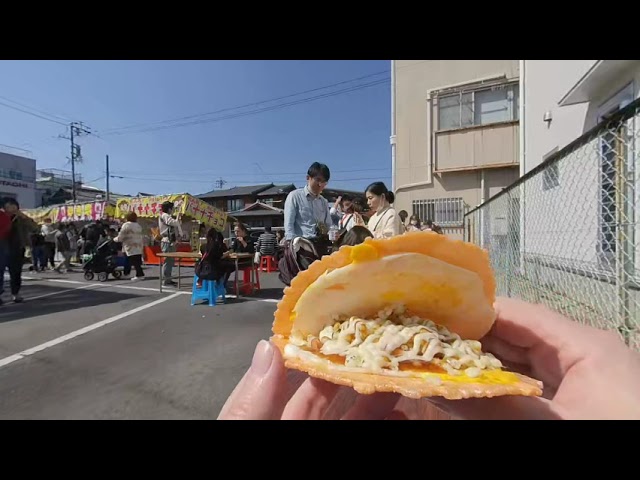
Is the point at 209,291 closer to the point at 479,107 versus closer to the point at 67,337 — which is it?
the point at 67,337

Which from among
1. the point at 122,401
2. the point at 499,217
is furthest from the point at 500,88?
the point at 122,401

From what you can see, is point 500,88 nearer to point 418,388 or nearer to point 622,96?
point 622,96

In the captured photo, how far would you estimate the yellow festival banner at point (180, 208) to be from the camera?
13.2 meters

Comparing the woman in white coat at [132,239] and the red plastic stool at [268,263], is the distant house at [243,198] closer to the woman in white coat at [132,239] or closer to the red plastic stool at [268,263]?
the red plastic stool at [268,263]

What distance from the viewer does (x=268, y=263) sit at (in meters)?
11.0

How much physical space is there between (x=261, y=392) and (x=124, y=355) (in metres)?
3.19

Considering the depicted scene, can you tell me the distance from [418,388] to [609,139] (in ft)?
7.98

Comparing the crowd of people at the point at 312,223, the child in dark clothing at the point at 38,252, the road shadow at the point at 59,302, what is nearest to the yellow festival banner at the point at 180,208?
the child in dark clothing at the point at 38,252

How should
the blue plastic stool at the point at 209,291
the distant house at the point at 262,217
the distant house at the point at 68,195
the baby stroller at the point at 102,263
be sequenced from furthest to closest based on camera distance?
1. the distant house at the point at 68,195
2. the distant house at the point at 262,217
3. the baby stroller at the point at 102,263
4. the blue plastic stool at the point at 209,291

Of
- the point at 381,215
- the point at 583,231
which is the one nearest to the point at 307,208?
the point at 381,215

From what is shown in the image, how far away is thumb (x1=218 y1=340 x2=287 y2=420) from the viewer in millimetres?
964

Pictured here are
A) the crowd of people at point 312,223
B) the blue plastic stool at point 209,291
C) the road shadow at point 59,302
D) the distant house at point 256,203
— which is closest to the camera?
the crowd of people at point 312,223

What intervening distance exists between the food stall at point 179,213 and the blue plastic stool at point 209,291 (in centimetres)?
482

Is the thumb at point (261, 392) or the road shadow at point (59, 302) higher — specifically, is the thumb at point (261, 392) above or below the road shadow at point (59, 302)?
above
